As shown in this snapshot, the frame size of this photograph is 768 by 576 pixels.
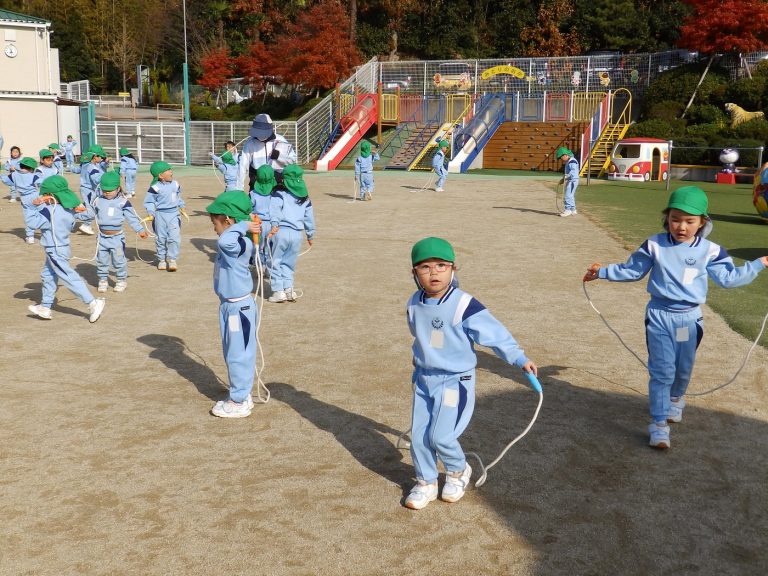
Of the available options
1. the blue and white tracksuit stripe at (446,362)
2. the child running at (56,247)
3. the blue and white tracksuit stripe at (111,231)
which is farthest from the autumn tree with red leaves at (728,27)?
the blue and white tracksuit stripe at (446,362)

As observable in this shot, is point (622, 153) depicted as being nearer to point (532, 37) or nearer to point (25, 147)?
point (532, 37)

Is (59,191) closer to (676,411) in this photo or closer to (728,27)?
(676,411)

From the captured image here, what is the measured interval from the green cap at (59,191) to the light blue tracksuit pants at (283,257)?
A: 2.50 meters

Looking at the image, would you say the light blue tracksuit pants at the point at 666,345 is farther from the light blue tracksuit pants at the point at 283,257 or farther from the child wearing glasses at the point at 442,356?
the light blue tracksuit pants at the point at 283,257

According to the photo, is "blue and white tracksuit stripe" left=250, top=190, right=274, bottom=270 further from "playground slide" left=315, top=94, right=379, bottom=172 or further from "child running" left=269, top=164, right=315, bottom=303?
"playground slide" left=315, top=94, right=379, bottom=172

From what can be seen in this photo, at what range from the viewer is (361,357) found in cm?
804

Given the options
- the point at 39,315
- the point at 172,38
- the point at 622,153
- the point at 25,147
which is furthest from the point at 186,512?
the point at 172,38

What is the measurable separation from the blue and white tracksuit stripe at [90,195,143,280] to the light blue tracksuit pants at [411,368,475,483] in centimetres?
712

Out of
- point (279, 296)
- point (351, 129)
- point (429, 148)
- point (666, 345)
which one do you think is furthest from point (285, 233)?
point (351, 129)

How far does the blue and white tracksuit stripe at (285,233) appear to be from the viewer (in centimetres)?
1037

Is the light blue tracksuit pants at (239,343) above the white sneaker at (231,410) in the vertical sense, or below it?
above

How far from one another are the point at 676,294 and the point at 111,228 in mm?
7876

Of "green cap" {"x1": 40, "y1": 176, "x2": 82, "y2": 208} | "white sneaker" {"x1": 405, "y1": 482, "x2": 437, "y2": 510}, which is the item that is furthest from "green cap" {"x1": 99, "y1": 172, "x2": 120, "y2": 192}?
"white sneaker" {"x1": 405, "y1": 482, "x2": 437, "y2": 510}

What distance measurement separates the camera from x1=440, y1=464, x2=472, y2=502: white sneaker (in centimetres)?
497
